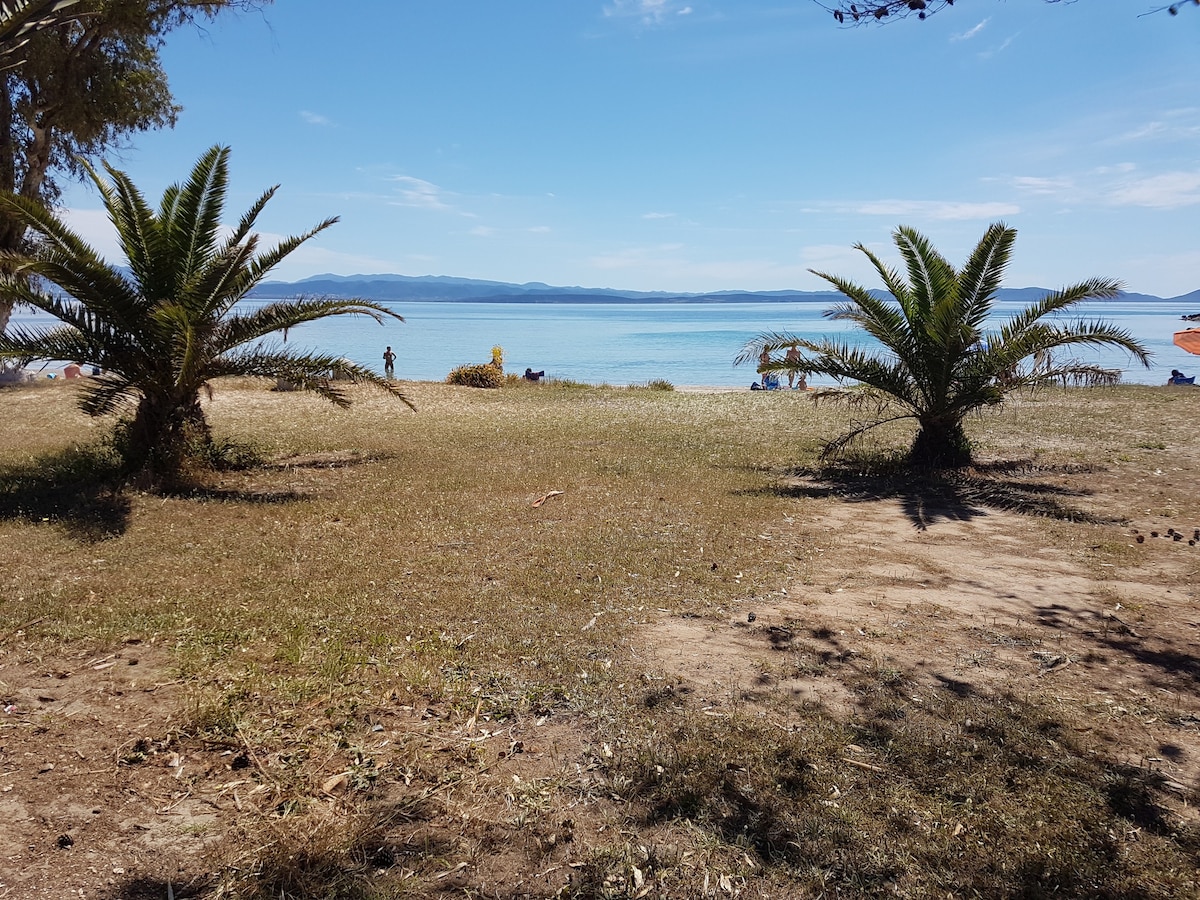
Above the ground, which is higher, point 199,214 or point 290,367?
point 199,214

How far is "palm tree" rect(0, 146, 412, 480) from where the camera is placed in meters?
8.60

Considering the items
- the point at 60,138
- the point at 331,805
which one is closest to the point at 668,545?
the point at 331,805

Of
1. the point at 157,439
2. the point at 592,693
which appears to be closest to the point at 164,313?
the point at 157,439

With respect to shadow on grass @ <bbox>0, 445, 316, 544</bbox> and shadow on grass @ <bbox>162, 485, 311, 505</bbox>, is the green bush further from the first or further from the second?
shadow on grass @ <bbox>162, 485, 311, 505</bbox>

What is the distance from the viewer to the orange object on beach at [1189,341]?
79.0 ft

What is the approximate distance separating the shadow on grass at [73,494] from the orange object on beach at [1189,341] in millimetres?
27489

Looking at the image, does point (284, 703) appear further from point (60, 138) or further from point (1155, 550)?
point (60, 138)

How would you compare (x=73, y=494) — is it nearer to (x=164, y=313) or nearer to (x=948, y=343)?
(x=164, y=313)

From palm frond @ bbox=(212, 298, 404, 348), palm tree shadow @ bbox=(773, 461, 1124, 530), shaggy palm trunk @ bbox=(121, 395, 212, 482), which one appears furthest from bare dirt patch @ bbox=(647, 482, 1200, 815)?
shaggy palm trunk @ bbox=(121, 395, 212, 482)

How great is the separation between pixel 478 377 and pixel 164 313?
14702mm

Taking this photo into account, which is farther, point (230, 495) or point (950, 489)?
point (950, 489)

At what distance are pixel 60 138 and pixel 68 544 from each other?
16117 mm

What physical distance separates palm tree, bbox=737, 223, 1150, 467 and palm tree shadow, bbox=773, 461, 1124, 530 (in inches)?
16.9

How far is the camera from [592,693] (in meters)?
4.38
